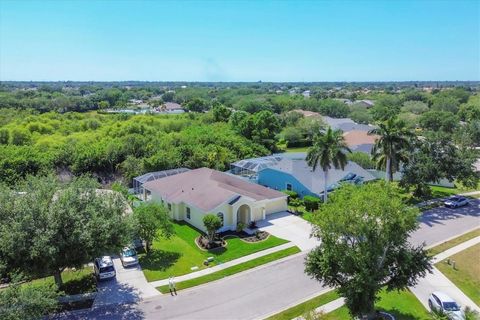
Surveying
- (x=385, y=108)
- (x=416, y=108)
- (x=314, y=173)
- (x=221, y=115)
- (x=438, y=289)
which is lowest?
(x=438, y=289)

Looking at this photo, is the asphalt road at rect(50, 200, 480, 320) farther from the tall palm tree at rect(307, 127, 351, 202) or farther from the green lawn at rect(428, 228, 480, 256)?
the tall palm tree at rect(307, 127, 351, 202)

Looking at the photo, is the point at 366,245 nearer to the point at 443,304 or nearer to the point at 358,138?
the point at 443,304

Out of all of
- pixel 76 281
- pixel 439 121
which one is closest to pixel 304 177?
pixel 76 281

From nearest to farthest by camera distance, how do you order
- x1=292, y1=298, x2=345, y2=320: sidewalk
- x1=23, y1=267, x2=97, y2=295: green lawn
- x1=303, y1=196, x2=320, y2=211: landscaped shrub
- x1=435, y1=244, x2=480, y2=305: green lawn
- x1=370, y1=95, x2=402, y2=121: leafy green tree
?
x1=292, y1=298, x2=345, y2=320: sidewalk → x1=23, y1=267, x2=97, y2=295: green lawn → x1=435, y1=244, x2=480, y2=305: green lawn → x1=303, y1=196, x2=320, y2=211: landscaped shrub → x1=370, y1=95, x2=402, y2=121: leafy green tree

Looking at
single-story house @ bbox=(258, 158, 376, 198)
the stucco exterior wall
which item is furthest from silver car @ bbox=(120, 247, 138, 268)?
single-story house @ bbox=(258, 158, 376, 198)

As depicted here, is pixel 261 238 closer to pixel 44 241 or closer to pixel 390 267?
pixel 390 267

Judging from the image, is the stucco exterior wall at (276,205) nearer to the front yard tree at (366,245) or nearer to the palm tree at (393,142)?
the palm tree at (393,142)
